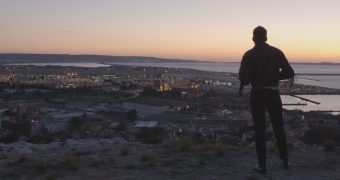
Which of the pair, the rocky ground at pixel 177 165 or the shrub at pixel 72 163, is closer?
the rocky ground at pixel 177 165

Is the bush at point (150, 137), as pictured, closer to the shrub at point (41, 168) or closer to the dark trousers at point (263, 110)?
the shrub at point (41, 168)

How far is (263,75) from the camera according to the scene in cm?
626

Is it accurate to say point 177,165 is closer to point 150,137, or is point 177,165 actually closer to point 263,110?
point 263,110

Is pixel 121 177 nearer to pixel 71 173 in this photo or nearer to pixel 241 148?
pixel 71 173

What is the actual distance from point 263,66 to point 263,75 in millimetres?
99

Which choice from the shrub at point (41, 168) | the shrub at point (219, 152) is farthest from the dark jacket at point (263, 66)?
the shrub at point (41, 168)

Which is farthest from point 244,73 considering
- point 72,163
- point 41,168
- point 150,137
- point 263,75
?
point 150,137

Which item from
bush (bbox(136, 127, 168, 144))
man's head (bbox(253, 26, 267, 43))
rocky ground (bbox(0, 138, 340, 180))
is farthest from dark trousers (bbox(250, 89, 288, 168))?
bush (bbox(136, 127, 168, 144))

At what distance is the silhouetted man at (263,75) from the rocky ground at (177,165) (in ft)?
2.40

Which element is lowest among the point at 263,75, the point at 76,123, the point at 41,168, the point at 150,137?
the point at 76,123

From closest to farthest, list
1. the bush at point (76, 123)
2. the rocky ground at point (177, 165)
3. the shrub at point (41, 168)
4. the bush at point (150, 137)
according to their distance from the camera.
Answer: the rocky ground at point (177, 165)
the shrub at point (41, 168)
the bush at point (150, 137)
the bush at point (76, 123)

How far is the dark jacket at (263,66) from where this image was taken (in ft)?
20.6

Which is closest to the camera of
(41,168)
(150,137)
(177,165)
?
(41,168)

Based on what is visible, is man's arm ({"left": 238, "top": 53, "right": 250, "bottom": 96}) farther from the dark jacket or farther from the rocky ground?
the rocky ground
